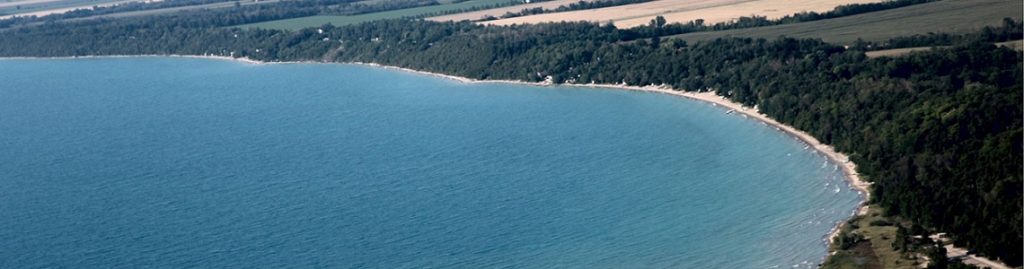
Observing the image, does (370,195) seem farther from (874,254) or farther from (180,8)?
(180,8)

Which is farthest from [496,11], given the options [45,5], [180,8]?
[45,5]

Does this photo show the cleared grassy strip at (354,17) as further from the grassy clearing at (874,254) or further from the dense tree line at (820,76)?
the grassy clearing at (874,254)

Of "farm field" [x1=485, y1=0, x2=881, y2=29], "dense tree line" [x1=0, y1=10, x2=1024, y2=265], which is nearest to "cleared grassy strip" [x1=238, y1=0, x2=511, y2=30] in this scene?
"dense tree line" [x1=0, y1=10, x2=1024, y2=265]

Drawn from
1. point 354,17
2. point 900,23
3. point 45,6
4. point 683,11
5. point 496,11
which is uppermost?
point 45,6

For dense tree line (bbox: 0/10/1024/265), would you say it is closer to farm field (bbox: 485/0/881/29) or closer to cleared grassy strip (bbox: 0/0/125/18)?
farm field (bbox: 485/0/881/29)

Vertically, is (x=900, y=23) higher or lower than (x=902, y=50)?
higher

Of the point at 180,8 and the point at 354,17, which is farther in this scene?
the point at 180,8
